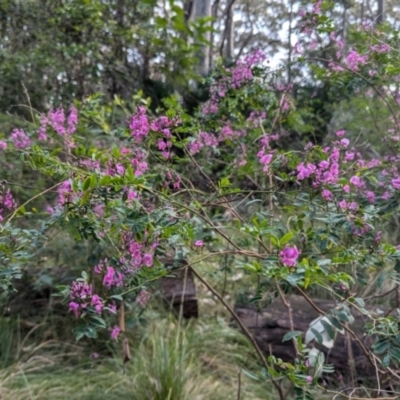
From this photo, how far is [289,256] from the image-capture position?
1.28 metres

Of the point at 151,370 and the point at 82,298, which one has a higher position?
the point at 82,298

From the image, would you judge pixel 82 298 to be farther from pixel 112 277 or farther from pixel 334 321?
pixel 334 321

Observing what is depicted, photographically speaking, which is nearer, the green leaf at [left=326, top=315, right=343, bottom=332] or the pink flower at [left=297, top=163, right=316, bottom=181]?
the green leaf at [left=326, top=315, right=343, bottom=332]

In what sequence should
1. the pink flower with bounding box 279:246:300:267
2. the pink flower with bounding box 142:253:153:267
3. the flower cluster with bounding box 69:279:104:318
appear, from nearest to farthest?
1. the pink flower with bounding box 279:246:300:267
2. the flower cluster with bounding box 69:279:104:318
3. the pink flower with bounding box 142:253:153:267

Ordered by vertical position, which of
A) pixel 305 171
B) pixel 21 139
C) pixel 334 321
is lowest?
pixel 334 321

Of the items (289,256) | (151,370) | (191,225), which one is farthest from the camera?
(151,370)

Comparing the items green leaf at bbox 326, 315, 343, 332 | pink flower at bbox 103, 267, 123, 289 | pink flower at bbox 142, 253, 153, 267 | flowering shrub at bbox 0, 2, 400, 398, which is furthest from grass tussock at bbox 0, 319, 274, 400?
green leaf at bbox 326, 315, 343, 332

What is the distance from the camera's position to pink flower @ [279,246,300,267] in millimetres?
1270

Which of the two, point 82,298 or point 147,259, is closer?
point 82,298

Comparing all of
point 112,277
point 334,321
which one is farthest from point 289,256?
point 112,277

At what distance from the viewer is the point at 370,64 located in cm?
256

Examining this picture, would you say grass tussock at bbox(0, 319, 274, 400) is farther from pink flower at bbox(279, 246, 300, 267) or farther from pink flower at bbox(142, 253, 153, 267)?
pink flower at bbox(279, 246, 300, 267)

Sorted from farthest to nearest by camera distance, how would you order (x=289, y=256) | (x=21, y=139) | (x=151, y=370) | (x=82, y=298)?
1. (x=151, y=370)
2. (x=21, y=139)
3. (x=82, y=298)
4. (x=289, y=256)

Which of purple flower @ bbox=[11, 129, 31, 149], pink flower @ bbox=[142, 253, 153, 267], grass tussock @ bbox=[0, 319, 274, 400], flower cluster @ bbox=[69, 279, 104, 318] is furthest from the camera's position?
grass tussock @ bbox=[0, 319, 274, 400]
